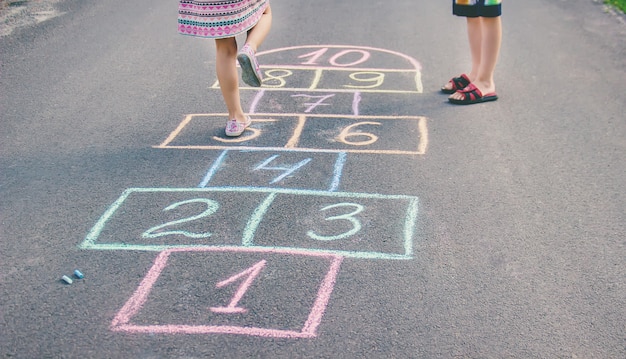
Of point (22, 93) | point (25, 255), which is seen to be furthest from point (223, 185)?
point (22, 93)

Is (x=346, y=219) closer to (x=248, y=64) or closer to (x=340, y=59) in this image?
(x=248, y=64)

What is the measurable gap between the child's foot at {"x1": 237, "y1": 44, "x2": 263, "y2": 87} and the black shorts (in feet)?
6.41

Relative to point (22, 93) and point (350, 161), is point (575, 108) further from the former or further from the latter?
point (22, 93)

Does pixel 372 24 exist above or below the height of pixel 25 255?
below

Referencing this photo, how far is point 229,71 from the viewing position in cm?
524

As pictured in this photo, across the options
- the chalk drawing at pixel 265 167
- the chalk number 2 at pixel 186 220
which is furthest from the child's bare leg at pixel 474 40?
the chalk number 2 at pixel 186 220

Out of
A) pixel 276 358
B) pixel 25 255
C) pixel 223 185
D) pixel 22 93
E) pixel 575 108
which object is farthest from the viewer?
pixel 22 93

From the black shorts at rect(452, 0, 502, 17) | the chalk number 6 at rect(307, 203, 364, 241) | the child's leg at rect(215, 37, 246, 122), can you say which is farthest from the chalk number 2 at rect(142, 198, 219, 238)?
the black shorts at rect(452, 0, 502, 17)

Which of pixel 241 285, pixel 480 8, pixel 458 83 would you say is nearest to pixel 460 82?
pixel 458 83

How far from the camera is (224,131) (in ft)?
17.8

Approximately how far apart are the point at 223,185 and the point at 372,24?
4725 mm

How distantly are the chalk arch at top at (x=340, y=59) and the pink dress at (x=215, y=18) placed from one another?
2.04 meters

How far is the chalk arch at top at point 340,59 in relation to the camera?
6.99 metres

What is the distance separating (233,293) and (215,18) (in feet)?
7.33
